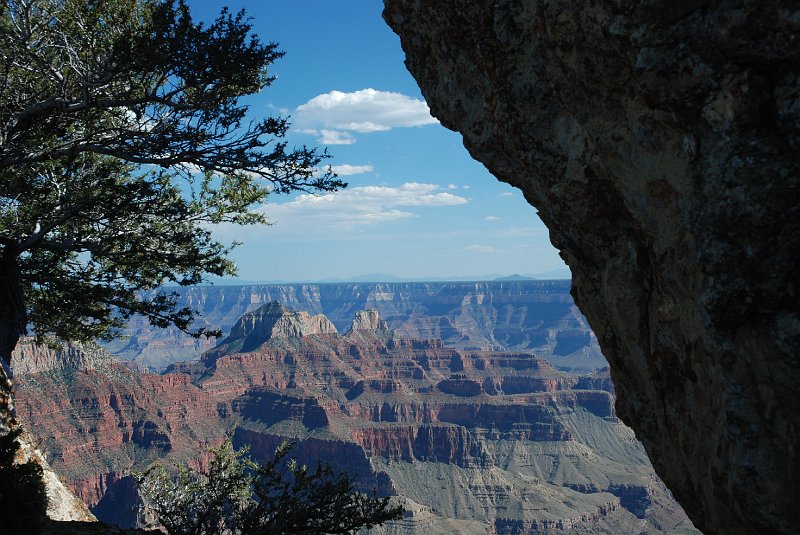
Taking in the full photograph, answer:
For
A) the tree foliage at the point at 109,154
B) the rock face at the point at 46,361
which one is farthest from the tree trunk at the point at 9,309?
the rock face at the point at 46,361

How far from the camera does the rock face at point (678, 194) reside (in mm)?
5207

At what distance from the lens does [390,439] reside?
511 ft

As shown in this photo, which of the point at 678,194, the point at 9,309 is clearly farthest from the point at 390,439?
the point at 678,194

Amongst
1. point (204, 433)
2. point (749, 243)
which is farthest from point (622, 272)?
point (204, 433)

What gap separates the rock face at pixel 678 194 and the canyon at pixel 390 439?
101 metres

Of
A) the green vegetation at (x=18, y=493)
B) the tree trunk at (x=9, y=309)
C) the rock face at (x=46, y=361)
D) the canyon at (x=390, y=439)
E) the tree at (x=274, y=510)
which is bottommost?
the canyon at (x=390, y=439)

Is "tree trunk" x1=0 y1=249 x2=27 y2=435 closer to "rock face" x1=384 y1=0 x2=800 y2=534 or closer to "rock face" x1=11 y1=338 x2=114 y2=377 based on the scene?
"rock face" x1=384 y1=0 x2=800 y2=534

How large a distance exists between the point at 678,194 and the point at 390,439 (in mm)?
155206

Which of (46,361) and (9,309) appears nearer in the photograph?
(9,309)

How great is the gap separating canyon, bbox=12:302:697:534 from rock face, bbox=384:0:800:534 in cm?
10136

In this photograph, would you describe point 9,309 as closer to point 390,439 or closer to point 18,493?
point 18,493

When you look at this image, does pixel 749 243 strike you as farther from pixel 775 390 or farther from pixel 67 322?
pixel 67 322

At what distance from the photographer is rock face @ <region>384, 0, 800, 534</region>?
5207 millimetres

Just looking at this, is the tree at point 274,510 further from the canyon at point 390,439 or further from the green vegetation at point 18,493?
the canyon at point 390,439
